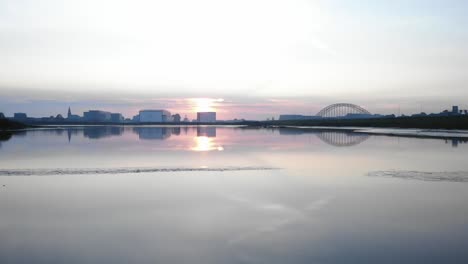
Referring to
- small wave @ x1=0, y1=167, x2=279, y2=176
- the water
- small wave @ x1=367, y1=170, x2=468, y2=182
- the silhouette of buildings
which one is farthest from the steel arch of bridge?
the silhouette of buildings

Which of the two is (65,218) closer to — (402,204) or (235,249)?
(235,249)

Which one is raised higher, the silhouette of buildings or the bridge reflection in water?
the bridge reflection in water

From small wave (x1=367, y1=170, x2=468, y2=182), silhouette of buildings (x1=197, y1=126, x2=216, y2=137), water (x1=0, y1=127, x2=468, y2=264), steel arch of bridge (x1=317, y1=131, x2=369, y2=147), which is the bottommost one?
silhouette of buildings (x1=197, y1=126, x2=216, y2=137)

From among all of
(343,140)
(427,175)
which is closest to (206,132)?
(343,140)

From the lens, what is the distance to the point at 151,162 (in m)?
24.6

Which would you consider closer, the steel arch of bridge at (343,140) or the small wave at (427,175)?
the small wave at (427,175)

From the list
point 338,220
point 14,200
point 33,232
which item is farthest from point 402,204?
point 14,200

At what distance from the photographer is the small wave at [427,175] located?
1722cm

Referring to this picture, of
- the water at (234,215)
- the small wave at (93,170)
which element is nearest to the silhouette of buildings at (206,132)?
the small wave at (93,170)

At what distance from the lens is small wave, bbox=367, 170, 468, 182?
678 inches

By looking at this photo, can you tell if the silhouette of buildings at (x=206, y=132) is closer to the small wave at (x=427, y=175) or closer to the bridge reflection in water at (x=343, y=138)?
the bridge reflection in water at (x=343, y=138)

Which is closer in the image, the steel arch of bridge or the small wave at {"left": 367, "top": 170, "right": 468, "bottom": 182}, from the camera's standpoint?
the small wave at {"left": 367, "top": 170, "right": 468, "bottom": 182}

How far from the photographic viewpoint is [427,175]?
18391mm

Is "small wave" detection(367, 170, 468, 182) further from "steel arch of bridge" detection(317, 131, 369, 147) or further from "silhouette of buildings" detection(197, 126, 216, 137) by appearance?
"silhouette of buildings" detection(197, 126, 216, 137)
